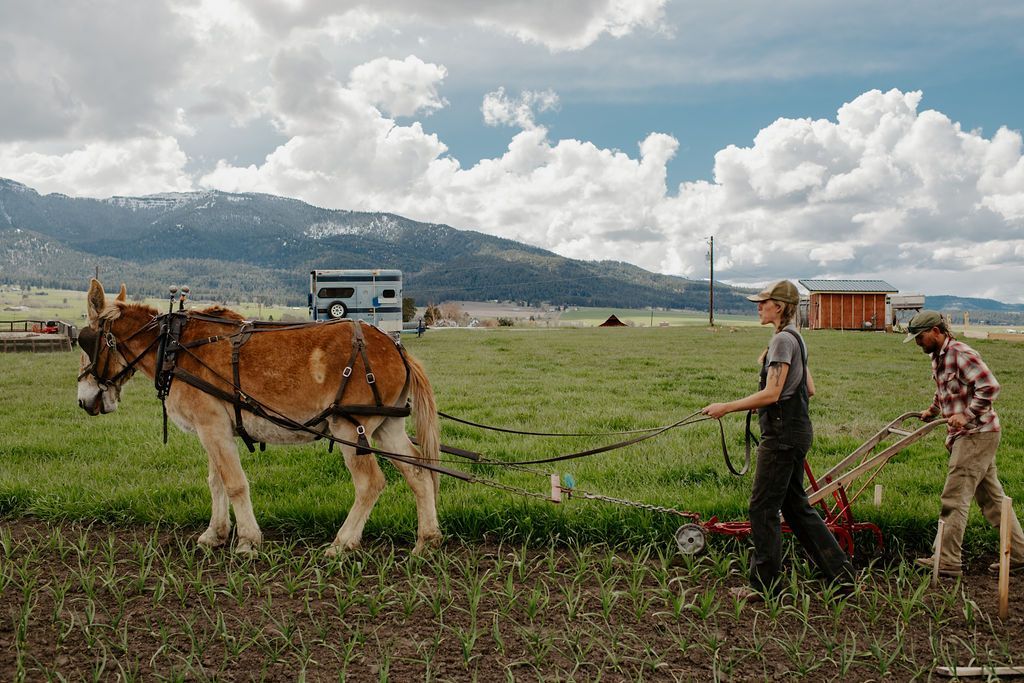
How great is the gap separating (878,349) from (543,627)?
30.3 metres

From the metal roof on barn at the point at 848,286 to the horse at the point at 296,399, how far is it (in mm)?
52672

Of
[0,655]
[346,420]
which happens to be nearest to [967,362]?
[346,420]

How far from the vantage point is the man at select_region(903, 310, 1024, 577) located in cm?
591

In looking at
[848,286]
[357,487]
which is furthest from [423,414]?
[848,286]

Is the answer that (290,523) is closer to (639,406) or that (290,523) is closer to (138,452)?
(138,452)

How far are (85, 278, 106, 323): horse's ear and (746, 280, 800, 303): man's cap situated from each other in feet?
19.4

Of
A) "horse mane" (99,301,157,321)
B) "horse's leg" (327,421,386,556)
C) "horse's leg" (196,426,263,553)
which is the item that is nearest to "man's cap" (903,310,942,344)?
"horse's leg" (327,421,386,556)

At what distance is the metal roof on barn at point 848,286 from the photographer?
53344 millimetres

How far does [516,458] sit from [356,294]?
2582 cm

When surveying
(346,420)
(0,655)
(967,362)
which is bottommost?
(0,655)

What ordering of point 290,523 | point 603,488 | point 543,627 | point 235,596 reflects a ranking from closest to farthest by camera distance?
point 543,627, point 235,596, point 290,523, point 603,488

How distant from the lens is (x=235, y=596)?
5473 mm

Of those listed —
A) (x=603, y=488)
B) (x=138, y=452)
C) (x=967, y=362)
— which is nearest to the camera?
(x=967, y=362)

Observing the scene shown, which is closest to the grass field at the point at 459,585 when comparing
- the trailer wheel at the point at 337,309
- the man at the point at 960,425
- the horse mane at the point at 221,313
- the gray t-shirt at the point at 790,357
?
the man at the point at 960,425
